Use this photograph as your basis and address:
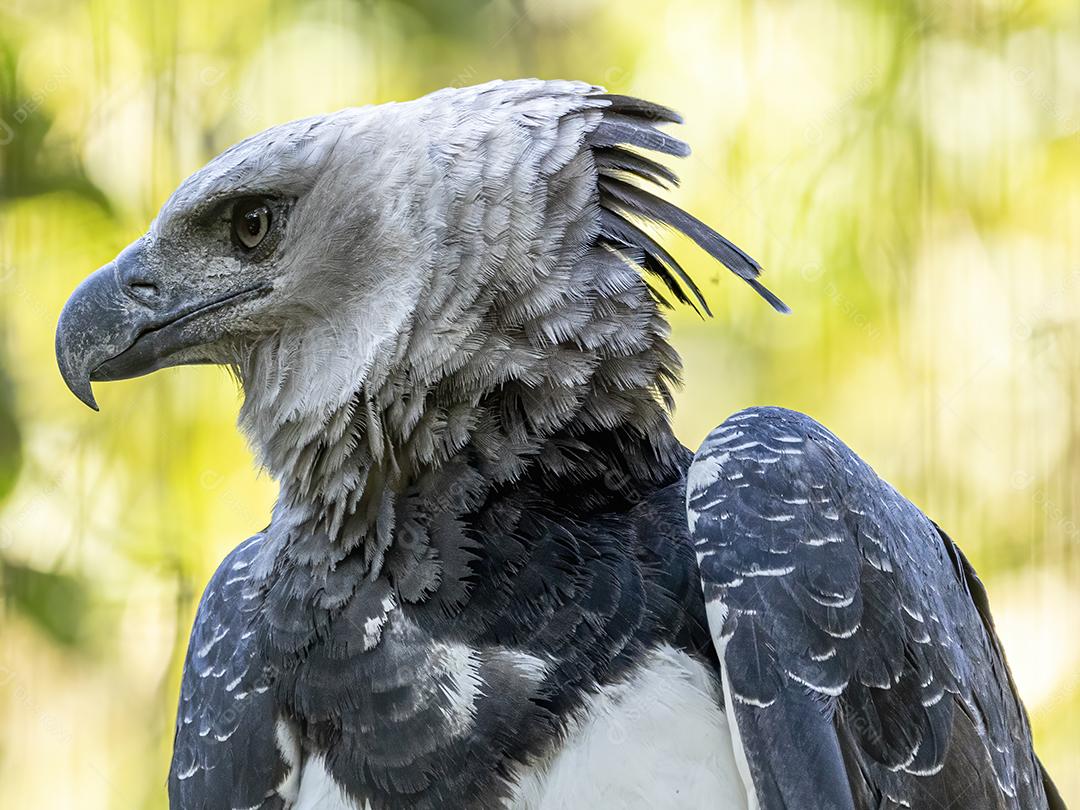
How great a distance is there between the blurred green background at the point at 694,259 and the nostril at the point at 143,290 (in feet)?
6.51

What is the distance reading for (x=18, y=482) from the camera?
13.1 feet

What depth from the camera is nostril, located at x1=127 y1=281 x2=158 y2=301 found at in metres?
2.07

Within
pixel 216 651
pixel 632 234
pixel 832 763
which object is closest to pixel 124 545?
→ pixel 216 651

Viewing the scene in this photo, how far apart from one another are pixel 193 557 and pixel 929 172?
3171 mm

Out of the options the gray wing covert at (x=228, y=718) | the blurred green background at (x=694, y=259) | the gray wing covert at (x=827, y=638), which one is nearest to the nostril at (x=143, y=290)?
the gray wing covert at (x=228, y=718)

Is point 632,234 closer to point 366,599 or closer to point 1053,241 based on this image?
point 366,599

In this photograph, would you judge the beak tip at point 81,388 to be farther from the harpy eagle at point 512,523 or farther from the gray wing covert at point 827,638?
the gray wing covert at point 827,638

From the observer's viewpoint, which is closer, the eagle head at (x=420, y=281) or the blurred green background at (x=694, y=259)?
the eagle head at (x=420, y=281)

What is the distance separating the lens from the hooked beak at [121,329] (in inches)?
80.5

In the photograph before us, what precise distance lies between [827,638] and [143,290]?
136cm

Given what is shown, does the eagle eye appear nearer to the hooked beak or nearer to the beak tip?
the hooked beak

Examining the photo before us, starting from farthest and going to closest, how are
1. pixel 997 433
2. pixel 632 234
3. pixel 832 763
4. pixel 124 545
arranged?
pixel 997 433 → pixel 124 545 → pixel 632 234 → pixel 832 763

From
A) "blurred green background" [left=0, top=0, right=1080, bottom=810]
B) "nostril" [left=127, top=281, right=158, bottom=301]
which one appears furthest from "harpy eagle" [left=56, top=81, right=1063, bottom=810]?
"blurred green background" [left=0, top=0, right=1080, bottom=810]

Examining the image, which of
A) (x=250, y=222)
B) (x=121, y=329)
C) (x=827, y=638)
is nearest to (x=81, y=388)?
(x=121, y=329)
